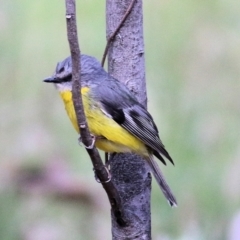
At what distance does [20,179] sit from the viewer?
5.00m

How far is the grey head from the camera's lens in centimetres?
343

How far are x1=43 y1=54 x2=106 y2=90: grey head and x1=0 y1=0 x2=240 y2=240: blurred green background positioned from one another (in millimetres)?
1129

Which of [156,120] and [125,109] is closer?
[125,109]

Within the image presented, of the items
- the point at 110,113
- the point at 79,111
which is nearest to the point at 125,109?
the point at 110,113

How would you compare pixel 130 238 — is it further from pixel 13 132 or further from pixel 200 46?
pixel 200 46

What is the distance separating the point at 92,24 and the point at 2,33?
0.68 metres

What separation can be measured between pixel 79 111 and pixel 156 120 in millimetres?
2312

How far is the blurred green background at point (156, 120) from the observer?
15.8ft

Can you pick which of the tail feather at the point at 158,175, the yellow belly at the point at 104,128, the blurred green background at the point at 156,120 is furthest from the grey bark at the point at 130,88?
the blurred green background at the point at 156,120

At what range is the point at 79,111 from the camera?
294cm

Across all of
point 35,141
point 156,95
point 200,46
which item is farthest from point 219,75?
point 35,141

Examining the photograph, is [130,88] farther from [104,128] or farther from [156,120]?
[156,120]

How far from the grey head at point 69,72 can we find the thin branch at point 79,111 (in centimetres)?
45

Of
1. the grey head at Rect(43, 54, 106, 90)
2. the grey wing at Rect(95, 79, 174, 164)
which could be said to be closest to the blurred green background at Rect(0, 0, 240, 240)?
the grey wing at Rect(95, 79, 174, 164)
